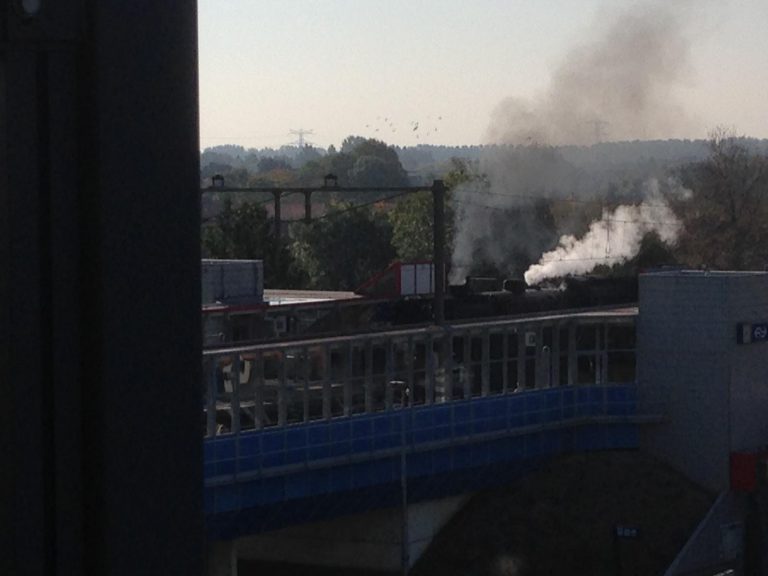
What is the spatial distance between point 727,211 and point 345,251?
16970 millimetres

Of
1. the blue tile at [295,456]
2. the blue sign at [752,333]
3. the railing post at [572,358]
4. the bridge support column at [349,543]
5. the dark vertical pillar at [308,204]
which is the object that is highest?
the dark vertical pillar at [308,204]

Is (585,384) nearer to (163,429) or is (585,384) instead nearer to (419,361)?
(419,361)

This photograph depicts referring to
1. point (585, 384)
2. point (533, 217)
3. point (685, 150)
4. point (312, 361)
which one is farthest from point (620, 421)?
point (685, 150)

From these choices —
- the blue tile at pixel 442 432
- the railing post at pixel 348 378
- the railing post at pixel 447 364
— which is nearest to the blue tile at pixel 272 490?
the railing post at pixel 348 378

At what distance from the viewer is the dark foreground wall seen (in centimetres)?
159

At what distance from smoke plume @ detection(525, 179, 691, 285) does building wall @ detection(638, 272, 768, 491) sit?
915 inches

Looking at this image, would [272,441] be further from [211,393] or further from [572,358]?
[572,358]

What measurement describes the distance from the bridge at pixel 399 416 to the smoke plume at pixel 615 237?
73.5 feet

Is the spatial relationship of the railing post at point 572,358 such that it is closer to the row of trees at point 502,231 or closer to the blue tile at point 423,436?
the blue tile at point 423,436

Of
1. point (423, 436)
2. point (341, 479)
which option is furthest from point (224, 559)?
point (423, 436)

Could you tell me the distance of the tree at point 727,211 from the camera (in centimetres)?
5494

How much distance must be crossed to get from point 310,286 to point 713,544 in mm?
39883

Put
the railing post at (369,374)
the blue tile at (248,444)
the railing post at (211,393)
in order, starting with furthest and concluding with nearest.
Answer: the railing post at (369,374) → the blue tile at (248,444) → the railing post at (211,393)

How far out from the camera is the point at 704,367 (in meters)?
25.7
